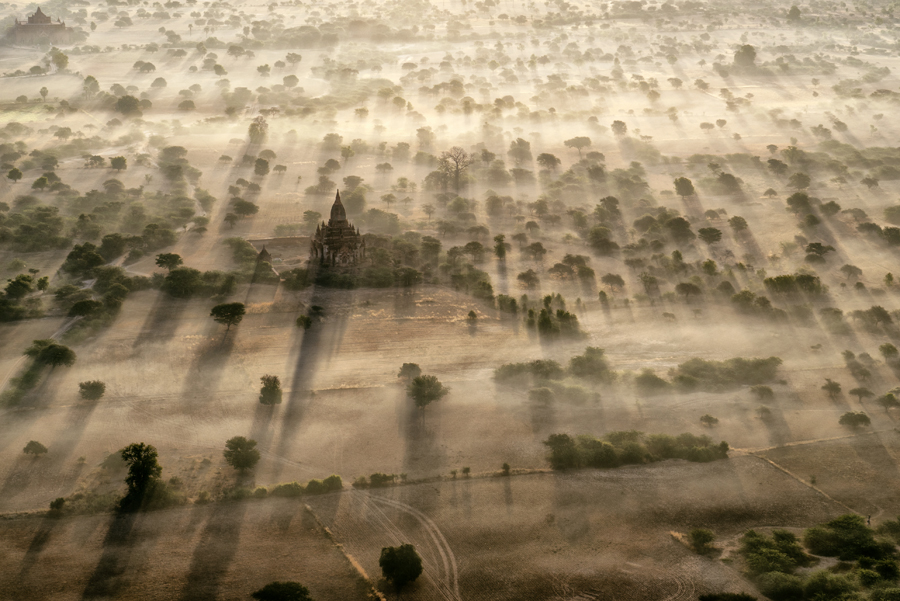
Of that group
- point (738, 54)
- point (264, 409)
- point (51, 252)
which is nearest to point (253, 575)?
point (264, 409)

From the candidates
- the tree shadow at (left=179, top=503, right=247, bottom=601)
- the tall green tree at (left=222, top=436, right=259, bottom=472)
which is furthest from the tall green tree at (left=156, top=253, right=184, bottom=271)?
the tree shadow at (left=179, top=503, right=247, bottom=601)

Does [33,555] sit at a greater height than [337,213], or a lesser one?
lesser

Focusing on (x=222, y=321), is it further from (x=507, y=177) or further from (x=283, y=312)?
(x=507, y=177)

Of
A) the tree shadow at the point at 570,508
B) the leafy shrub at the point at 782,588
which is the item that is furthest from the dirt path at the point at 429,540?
the leafy shrub at the point at 782,588

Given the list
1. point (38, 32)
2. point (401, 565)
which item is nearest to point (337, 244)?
point (401, 565)

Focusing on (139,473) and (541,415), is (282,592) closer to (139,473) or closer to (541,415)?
(139,473)
